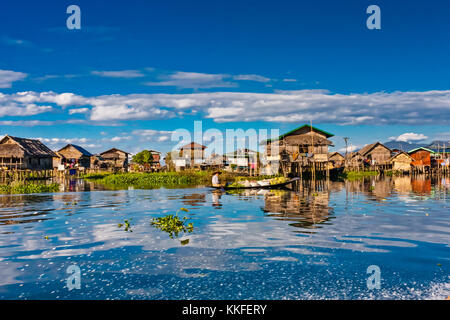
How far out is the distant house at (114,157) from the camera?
73062 mm

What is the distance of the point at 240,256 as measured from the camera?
887cm

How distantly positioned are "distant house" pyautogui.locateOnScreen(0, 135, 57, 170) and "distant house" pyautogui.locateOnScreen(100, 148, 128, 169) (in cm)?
2251

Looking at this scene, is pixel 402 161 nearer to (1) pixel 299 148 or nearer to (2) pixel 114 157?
(1) pixel 299 148

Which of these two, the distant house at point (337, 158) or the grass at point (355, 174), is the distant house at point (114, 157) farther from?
the distant house at point (337, 158)

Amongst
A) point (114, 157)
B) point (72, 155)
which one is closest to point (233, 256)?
point (72, 155)

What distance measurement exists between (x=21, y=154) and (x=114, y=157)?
2884cm

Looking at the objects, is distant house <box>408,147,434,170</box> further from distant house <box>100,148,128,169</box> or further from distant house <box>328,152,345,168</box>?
distant house <box>100,148,128,169</box>

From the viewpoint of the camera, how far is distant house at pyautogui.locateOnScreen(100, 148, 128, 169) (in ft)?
240

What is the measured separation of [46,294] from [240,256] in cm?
455

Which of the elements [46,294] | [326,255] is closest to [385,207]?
[326,255]

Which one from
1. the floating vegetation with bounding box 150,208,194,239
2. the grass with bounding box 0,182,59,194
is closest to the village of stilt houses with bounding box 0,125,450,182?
the grass with bounding box 0,182,59,194

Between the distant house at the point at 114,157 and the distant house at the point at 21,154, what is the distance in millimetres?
22514

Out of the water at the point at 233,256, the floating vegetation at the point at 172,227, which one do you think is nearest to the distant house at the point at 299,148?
the water at the point at 233,256

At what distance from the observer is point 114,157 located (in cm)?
7344
